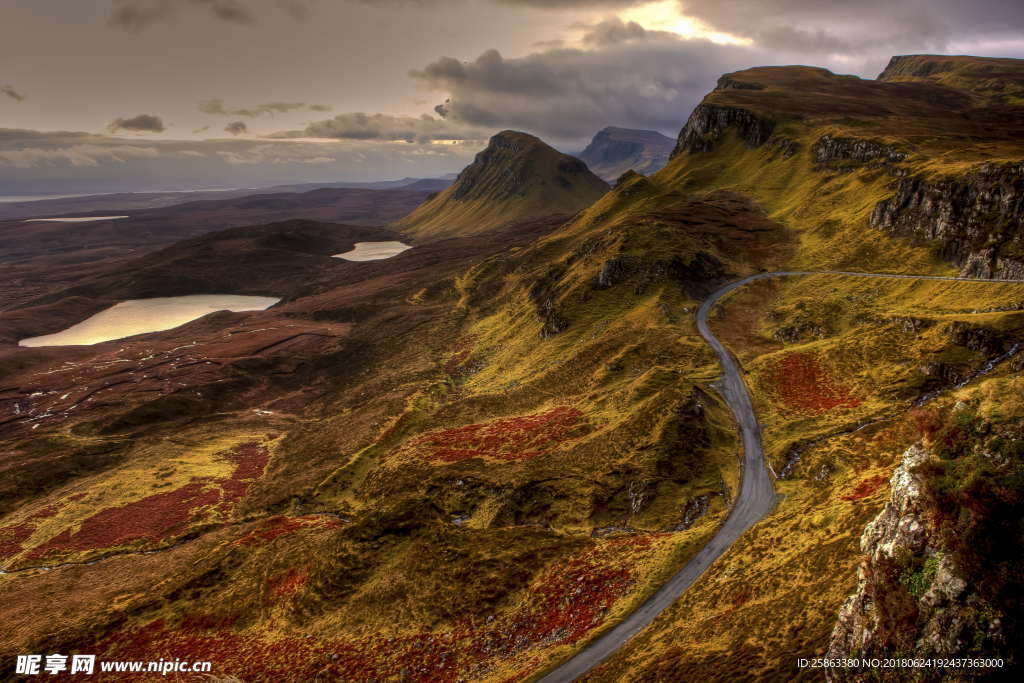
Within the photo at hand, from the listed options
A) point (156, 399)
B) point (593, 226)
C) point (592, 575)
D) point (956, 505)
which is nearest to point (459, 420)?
point (592, 575)

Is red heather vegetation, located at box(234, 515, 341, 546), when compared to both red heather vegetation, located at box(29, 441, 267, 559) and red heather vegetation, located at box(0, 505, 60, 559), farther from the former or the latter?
red heather vegetation, located at box(0, 505, 60, 559)

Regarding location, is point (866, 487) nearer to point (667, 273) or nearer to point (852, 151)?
point (667, 273)

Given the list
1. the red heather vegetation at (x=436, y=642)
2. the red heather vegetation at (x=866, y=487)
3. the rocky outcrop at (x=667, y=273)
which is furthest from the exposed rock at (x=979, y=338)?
the red heather vegetation at (x=436, y=642)

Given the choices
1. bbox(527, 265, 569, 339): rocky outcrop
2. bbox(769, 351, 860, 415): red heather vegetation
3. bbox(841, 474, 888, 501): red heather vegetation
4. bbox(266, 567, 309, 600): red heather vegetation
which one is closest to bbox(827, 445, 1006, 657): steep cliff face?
bbox(841, 474, 888, 501): red heather vegetation

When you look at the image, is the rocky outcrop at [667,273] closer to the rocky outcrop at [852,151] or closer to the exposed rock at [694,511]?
the rocky outcrop at [852,151]

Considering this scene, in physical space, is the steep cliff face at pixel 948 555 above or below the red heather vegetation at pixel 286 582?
above

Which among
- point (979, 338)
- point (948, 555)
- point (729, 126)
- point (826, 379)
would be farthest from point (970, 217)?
point (729, 126)
